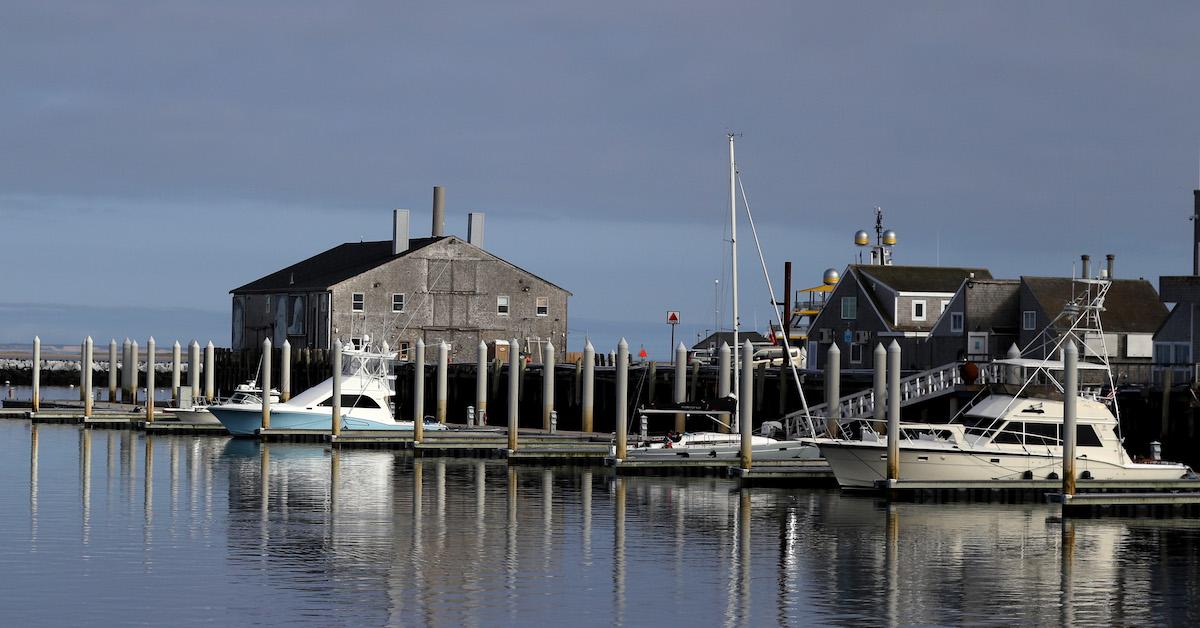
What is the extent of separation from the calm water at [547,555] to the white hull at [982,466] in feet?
3.35

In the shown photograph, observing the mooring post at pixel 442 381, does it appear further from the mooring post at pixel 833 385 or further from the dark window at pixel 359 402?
the mooring post at pixel 833 385

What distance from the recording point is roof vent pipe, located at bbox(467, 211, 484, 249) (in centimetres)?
9106

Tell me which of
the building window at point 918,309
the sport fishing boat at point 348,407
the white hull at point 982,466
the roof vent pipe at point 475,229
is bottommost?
the white hull at point 982,466

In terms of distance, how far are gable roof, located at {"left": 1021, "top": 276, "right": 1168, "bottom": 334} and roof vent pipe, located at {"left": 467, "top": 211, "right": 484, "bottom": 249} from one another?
34269mm

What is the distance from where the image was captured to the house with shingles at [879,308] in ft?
233

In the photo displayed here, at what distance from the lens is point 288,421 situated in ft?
194

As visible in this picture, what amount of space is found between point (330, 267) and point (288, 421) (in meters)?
34.3

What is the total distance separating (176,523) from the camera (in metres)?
34.1

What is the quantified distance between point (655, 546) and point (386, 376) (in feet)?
96.8

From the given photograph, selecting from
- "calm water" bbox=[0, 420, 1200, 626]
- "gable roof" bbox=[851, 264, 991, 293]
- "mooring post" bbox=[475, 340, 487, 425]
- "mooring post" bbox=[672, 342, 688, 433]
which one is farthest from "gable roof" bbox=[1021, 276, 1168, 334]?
"calm water" bbox=[0, 420, 1200, 626]

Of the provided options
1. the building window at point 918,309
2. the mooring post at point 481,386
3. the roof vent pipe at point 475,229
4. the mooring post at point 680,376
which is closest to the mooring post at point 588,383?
the mooring post at point 680,376

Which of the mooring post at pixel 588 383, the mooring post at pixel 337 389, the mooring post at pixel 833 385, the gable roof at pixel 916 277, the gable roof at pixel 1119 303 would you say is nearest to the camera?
the mooring post at pixel 833 385

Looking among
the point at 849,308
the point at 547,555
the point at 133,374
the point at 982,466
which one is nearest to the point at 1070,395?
the point at 982,466

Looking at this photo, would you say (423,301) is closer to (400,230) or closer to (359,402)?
(400,230)
